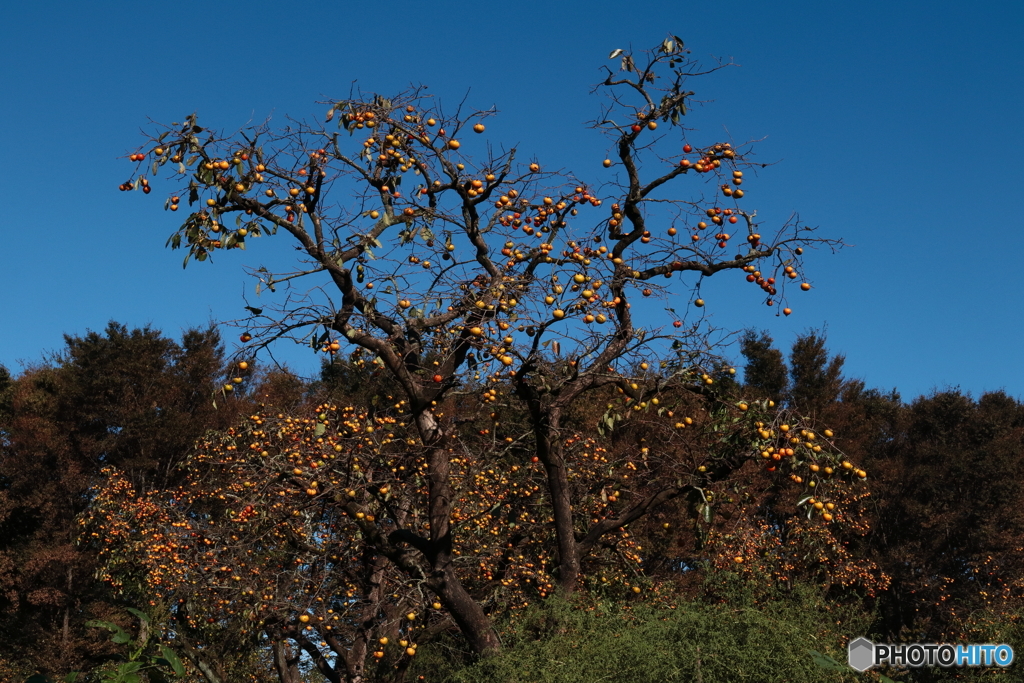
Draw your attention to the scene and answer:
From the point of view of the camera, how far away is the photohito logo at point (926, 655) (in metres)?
7.37

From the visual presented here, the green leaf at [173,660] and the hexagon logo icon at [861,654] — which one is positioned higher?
the hexagon logo icon at [861,654]

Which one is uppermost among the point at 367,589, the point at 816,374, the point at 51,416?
the point at 816,374

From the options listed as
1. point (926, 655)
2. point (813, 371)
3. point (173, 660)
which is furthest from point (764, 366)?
point (173, 660)

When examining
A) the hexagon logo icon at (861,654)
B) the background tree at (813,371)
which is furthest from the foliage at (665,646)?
the background tree at (813,371)

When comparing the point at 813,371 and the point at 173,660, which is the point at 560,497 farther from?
the point at 813,371

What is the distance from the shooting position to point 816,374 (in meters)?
29.8

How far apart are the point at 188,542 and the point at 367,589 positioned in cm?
379

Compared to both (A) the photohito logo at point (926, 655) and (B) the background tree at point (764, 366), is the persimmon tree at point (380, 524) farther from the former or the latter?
(B) the background tree at point (764, 366)

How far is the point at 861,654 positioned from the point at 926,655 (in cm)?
216

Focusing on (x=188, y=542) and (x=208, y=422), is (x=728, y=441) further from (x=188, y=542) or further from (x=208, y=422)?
(x=208, y=422)

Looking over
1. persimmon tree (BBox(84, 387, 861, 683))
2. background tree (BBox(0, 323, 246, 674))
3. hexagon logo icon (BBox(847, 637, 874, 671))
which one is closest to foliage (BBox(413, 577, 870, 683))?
hexagon logo icon (BBox(847, 637, 874, 671))

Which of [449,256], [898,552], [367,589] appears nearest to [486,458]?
[449,256]

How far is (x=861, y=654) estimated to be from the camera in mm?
7523

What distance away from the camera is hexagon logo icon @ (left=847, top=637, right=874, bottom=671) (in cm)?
705
